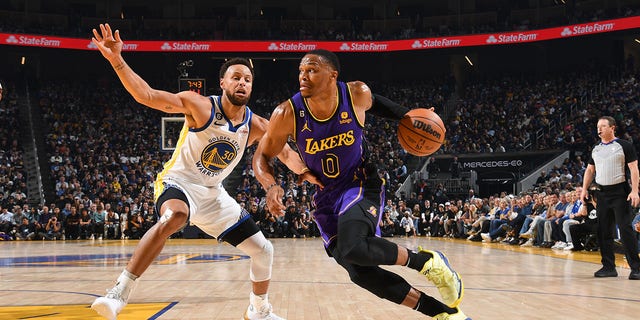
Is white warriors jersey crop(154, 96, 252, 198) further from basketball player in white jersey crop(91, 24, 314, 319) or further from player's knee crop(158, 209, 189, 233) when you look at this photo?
player's knee crop(158, 209, 189, 233)

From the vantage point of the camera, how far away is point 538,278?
7863 millimetres

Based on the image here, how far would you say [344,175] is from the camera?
4.32 m

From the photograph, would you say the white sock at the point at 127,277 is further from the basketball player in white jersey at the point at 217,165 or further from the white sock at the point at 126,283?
the basketball player in white jersey at the point at 217,165

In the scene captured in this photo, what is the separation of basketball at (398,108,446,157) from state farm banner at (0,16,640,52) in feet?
84.3

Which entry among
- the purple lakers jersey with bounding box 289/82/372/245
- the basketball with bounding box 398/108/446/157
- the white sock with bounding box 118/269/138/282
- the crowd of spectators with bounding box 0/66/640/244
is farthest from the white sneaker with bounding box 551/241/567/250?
the white sock with bounding box 118/269/138/282

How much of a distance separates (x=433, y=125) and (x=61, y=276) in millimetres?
5860

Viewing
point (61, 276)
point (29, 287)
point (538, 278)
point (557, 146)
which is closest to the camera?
point (29, 287)

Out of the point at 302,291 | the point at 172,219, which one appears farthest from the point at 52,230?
the point at 172,219

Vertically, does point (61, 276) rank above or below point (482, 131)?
below

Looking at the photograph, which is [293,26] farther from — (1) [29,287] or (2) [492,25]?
(1) [29,287]

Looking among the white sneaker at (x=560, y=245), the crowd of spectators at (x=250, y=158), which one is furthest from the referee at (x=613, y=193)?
the crowd of spectators at (x=250, y=158)

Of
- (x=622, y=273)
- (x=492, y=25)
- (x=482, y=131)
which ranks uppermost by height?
(x=492, y=25)

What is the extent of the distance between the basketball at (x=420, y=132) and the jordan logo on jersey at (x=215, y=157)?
1.36 metres

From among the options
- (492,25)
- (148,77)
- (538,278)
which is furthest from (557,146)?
(148,77)
